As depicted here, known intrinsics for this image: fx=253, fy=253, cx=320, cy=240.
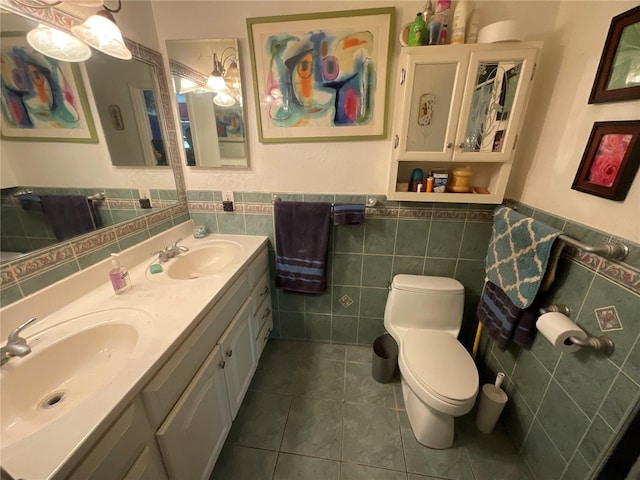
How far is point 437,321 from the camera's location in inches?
60.1

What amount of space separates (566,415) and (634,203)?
839 mm

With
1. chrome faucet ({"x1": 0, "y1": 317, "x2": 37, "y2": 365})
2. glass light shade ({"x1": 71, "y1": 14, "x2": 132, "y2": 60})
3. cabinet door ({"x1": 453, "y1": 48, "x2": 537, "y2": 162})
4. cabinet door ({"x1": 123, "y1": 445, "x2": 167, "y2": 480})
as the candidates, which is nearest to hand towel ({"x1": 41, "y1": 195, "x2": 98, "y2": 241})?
chrome faucet ({"x1": 0, "y1": 317, "x2": 37, "y2": 365})

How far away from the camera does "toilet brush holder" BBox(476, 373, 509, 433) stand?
50.7 inches

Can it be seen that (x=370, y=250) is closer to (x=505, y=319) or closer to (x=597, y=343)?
(x=505, y=319)

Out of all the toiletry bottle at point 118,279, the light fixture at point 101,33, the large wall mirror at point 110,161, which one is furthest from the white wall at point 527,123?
the toiletry bottle at point 118,279

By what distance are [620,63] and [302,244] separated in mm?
1496

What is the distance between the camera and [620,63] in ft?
2.84

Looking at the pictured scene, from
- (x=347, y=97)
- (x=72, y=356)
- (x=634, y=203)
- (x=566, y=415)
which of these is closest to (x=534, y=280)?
(x=634, y=203)

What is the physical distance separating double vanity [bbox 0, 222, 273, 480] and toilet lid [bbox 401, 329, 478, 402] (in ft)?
3.00

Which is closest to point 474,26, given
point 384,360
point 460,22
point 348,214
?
point 460,22

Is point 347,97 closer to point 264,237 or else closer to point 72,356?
point 264,237

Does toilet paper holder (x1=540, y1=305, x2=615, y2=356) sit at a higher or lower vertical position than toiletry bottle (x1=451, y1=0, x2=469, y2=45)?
lower

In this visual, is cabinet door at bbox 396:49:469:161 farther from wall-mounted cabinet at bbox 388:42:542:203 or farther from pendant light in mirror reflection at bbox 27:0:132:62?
pendant light in mirror reflection at bbox 27:0:132:62

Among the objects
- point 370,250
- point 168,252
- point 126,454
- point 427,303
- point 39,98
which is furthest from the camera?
point 370,250
